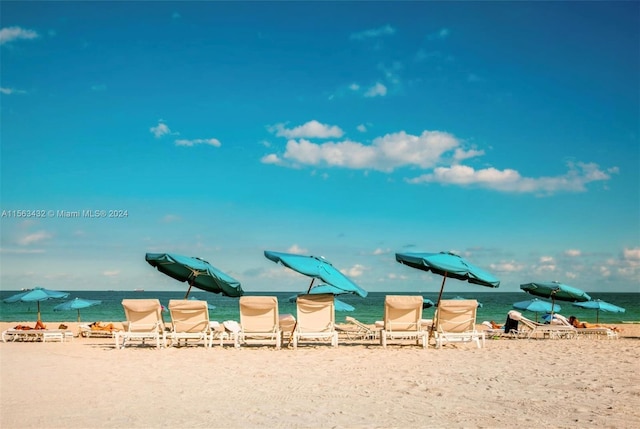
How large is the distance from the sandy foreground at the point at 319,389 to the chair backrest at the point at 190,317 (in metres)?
0.65

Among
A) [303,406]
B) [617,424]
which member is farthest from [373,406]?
[617,424]

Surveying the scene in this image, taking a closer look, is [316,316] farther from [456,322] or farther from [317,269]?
[456,322]

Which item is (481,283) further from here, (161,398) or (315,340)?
(161,398)

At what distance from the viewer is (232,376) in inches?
295

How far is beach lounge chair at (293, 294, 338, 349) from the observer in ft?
36.1

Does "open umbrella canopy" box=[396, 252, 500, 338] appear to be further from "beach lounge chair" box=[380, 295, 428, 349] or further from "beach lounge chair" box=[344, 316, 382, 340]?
"beach lounge chair" box=[344, 316, 382, 340]

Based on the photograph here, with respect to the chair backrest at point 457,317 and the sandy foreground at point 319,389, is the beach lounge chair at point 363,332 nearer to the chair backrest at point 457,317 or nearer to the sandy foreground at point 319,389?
the chair backrest at point 457,317

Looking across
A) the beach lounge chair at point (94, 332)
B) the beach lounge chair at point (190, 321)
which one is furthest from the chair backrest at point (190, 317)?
the beach lounge chair at point (94, 332)

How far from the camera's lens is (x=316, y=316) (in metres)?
11.2

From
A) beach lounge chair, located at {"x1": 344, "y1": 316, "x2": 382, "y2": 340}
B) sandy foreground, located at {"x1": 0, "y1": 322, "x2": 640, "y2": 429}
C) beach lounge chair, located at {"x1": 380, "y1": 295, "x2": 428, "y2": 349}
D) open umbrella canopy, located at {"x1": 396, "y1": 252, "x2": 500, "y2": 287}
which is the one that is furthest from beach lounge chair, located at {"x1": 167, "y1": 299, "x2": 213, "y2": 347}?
open umbrella canopy, located at {"x1": 396, "y1": 252, "x2": 500, "y2": 287}

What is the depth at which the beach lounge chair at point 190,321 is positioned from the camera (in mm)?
10992

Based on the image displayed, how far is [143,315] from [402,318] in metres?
5.05

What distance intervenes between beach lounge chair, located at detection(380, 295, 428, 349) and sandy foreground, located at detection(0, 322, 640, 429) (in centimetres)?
56

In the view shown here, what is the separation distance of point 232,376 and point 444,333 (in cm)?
505
